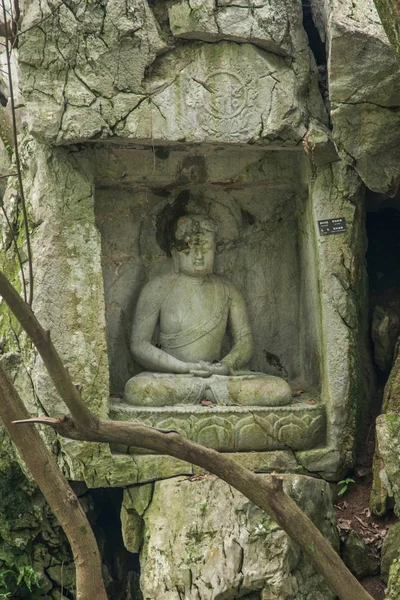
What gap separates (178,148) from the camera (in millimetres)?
9922

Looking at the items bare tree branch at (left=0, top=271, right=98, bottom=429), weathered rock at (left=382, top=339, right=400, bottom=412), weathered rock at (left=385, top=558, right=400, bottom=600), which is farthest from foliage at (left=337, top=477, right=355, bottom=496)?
bare tree branch at (left=0, top=271, right=98, bottom=429)

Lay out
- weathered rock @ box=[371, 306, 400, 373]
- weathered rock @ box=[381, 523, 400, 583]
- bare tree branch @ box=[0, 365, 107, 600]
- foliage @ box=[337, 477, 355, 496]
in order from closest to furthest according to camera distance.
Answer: bare tree branch @ box=[0, 365, 107, 600] < weathered rock @ box=[381, 523, 400, 583] < foliage @ box=[337, 477, 355, 496] < weathered rock @ box=[371, 306, 400, 373]

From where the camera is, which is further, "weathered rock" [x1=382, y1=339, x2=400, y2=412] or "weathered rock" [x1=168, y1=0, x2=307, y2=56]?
"weathered rock" [x1=382, y1=339, x2=400, y2=412]

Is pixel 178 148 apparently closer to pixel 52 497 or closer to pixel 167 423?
pixel 167 423

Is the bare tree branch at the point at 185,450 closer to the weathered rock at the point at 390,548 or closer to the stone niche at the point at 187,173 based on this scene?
the weathered rock at the point at 390,548

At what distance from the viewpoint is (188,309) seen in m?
10.2

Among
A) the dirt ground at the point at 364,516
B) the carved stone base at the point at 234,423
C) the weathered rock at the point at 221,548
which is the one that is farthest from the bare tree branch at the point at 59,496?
the dirt ground at the point at 364,516

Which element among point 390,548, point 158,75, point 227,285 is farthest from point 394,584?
point 158,75

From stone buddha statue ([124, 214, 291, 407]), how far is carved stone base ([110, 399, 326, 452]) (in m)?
0.43

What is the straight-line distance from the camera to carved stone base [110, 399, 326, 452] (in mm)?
9383

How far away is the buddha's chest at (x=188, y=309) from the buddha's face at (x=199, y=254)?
0.17 metres

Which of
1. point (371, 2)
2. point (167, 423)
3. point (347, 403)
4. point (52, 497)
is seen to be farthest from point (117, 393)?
point (371, 2)

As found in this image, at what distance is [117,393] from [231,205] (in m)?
1.86

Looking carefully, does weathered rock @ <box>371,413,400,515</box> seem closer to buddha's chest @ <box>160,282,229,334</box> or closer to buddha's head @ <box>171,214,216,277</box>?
buddha's chest @ <box>160,282,229,334</box>
